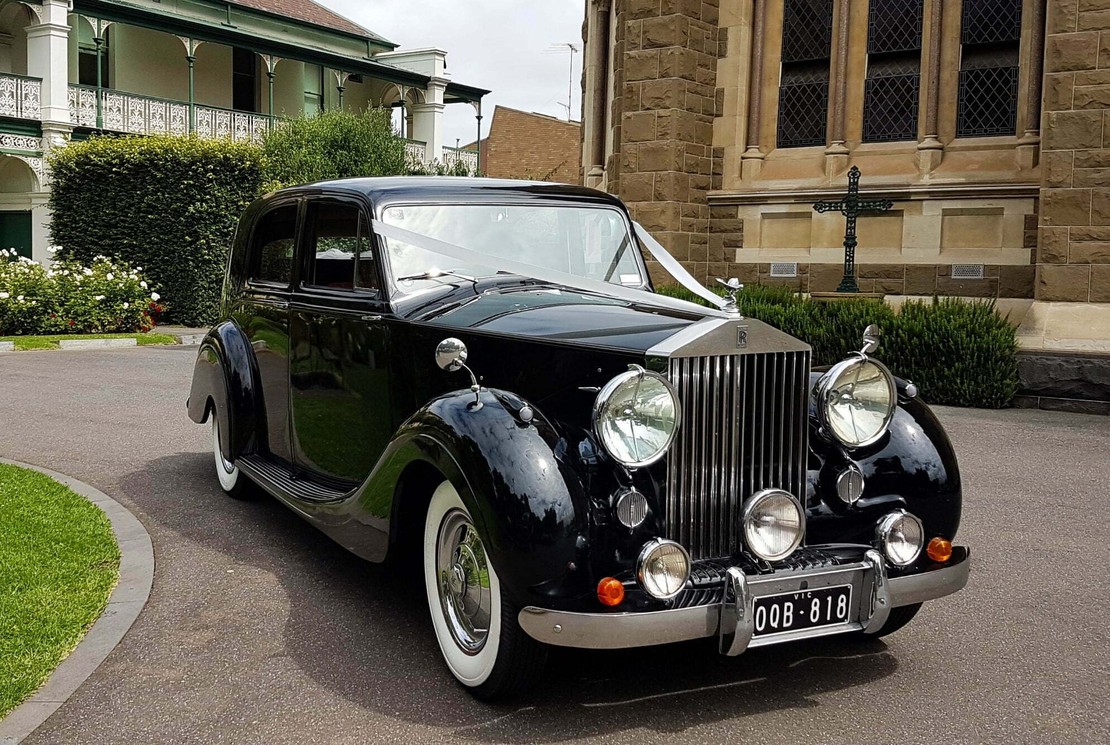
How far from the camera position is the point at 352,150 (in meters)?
27.4

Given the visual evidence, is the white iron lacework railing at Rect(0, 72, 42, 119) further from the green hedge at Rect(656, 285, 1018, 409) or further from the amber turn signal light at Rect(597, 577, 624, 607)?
the amber turn signal light at Rect(597, 577, 624, 607)

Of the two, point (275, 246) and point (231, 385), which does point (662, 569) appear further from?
point (275, 246)

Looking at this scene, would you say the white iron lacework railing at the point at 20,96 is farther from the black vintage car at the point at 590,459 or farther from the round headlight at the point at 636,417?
the round headlight at the point at 636,417

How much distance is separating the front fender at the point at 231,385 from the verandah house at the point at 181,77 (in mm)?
17940

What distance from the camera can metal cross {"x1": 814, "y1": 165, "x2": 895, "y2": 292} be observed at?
48.1ft

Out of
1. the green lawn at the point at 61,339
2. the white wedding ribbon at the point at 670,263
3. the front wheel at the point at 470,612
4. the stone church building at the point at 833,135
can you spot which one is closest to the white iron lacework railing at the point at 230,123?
the green lawn at the point at 61,339

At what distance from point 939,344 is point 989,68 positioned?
16.4 feet

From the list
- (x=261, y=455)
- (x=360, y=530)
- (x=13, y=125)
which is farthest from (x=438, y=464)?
(x=13, y=125)

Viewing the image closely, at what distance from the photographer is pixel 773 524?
3.70m

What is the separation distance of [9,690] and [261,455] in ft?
8.25

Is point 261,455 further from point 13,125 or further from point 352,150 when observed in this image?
point 13,125

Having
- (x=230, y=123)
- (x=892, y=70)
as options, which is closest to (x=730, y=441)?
(x=892, y=70)

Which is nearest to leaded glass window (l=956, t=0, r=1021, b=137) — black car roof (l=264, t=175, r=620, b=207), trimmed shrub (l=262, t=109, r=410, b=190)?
black car roof (l=264, t=175, r=620, b=207)

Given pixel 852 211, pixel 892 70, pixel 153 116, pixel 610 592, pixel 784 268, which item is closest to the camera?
pixel 610 592
